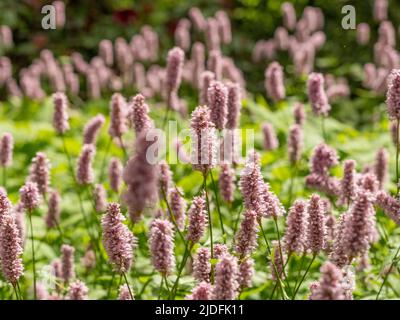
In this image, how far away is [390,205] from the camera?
2.37 metres

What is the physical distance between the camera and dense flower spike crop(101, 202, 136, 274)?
2.02 meters

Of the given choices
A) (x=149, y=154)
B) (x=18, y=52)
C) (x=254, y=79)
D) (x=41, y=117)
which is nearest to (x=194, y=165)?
(x=149, y=154)

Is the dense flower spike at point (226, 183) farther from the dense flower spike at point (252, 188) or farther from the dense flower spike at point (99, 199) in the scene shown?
the dense flower spike at point (99, 199)

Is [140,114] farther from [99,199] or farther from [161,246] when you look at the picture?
[99,199]

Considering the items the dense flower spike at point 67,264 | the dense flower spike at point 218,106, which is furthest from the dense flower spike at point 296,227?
the dense flower spike at point 67,264

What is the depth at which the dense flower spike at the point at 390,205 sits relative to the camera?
2.31m

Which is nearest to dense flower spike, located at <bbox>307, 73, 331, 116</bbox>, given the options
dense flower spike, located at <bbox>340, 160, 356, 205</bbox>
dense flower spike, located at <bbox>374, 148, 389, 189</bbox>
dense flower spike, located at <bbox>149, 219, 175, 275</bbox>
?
dense flower spike, located at <bbox>374, 148, 389, 189</bbox>

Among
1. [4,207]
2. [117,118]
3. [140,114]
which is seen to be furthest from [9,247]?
[117,118]

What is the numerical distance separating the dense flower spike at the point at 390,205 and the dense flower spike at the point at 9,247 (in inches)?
46.0

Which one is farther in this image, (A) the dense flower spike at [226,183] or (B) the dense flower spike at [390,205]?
(A) the dense flower spike at [226,183]

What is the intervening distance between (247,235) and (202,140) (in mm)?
322

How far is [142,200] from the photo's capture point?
156 cm

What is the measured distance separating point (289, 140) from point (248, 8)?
7.43m
